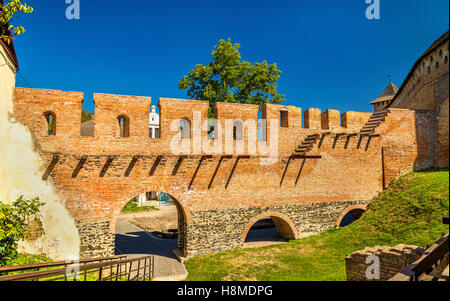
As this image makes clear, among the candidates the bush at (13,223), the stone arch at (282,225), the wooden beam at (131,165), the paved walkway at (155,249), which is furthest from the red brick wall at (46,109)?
the stone arch at (282,225)

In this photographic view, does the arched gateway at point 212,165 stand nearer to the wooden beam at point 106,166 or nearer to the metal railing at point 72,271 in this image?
the wooden beam at point 106,166

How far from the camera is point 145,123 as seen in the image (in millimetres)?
11695

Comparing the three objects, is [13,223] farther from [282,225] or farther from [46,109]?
[282,225]

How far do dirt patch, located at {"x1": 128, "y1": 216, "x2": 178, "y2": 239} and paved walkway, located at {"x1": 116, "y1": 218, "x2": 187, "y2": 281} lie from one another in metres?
0.48

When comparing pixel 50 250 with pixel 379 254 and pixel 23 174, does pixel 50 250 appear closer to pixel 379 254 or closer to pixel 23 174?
pixel 23 174

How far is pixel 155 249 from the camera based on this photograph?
1325cm

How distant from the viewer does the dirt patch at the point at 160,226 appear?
16398 millimetres

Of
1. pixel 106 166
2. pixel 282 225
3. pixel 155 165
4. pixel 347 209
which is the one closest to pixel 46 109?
pixel 106 166

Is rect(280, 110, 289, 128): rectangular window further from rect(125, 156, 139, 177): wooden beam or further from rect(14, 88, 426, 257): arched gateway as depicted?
rect(125, 156, 139, 177): wooden beam

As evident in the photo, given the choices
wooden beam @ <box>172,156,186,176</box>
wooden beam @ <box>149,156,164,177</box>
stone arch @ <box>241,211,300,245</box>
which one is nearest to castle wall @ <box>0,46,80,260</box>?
wooden beam @ <box>149,156,164,177</box>

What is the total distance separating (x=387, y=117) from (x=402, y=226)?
22.4 ft

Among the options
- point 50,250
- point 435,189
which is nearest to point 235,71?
point 435,189

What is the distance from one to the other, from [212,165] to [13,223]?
22.7 ft

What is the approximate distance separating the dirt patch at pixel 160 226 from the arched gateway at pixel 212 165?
14.5 ft
